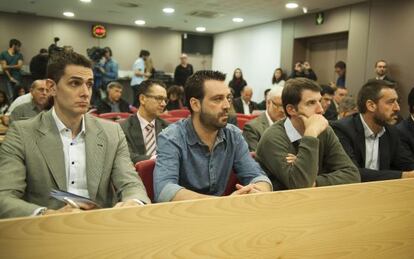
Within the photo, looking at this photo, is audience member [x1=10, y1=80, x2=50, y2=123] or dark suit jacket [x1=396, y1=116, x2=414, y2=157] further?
audience member [x1=10, y1=80, x2=50, y2=123]

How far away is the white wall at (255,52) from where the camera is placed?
11.1 metres

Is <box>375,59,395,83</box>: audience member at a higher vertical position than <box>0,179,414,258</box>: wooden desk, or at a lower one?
higher

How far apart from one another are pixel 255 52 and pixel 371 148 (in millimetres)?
9828

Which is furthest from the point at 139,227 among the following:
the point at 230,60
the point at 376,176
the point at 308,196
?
the point at 230,60

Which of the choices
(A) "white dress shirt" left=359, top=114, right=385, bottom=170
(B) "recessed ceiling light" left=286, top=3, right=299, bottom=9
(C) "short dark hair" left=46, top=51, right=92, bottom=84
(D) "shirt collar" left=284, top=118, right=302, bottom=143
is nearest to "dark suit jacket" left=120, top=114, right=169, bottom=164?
(C) "short dark hair" left=46, top=51, right=92, bottom=84

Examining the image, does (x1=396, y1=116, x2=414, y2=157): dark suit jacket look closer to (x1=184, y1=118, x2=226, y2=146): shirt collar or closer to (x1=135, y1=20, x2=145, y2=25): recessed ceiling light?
(x1=184, y1=118, x2=226, y2=146): shirt collar

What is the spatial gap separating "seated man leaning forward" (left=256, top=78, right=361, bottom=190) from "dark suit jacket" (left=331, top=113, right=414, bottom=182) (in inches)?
14.7

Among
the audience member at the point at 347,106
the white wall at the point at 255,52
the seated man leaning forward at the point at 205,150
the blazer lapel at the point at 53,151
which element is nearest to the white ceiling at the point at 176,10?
the white wall at the point at 255,52

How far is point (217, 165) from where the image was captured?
1.94 metres

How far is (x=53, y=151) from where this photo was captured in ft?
5.55

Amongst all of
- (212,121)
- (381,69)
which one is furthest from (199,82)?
(381,69)

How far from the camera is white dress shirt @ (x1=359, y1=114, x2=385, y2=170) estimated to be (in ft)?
8.38

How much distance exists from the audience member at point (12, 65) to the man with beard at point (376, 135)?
393 inches

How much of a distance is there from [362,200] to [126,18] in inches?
448
